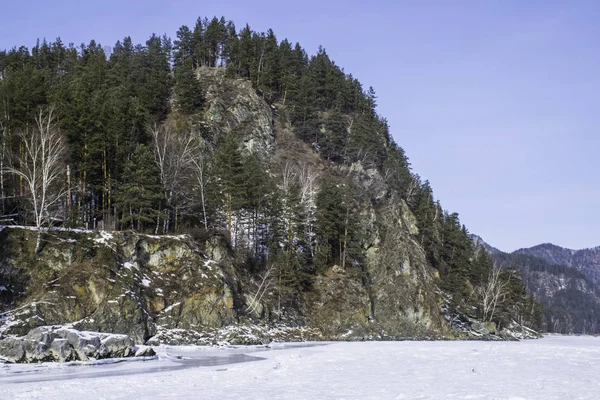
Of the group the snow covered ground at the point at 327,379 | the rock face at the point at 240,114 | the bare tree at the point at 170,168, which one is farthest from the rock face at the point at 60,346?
the rock face at the point at 240,114

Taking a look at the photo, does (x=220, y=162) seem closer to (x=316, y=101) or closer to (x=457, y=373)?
(x=457, y=373)

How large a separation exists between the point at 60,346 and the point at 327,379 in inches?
649

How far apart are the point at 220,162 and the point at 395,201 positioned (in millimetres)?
39845

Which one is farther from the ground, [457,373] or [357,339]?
[457,373]

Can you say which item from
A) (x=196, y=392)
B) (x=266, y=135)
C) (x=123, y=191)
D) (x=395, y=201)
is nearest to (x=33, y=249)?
(x=123, y=191)

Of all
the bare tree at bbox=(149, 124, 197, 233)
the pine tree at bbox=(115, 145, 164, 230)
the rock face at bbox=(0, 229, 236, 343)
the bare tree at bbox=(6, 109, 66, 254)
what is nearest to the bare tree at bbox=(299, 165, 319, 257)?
the bare tree at bbox=(149, 124, 197, 233)

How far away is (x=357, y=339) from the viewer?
54906 millimetres

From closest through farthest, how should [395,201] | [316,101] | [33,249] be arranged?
[33,249], [395,201], [316,101]

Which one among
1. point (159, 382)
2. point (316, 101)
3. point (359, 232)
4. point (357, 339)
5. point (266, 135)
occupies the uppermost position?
point (316, 101)

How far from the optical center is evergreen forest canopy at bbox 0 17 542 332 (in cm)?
4741

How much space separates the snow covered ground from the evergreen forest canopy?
20.3 m

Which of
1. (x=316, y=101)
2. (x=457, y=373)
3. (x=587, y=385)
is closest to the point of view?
(x=587, y=385)

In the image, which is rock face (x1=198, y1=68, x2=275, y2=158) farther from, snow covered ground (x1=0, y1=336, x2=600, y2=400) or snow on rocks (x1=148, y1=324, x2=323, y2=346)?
snow covered ground (x1=0, y1=336, x2=600, y2=400)

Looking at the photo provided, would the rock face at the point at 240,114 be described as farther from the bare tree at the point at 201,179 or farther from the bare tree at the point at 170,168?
the bare tree at the point at 170,168
